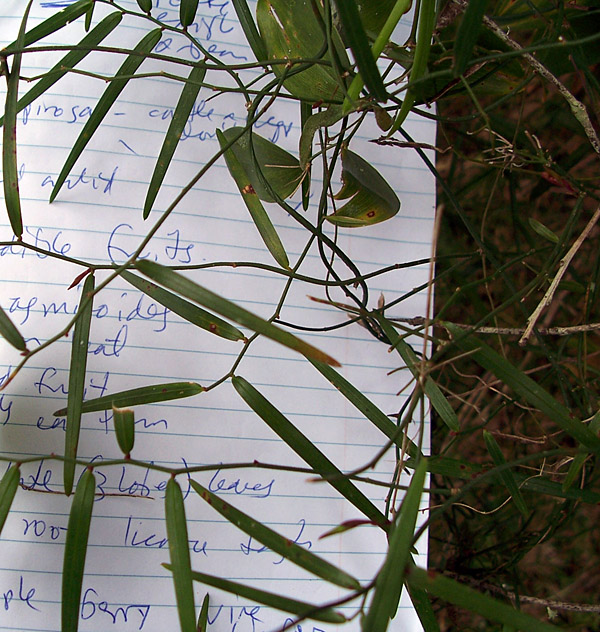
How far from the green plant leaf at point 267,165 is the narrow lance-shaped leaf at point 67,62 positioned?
105 millimetres

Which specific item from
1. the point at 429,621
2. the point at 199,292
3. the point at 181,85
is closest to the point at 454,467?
the point at 429,621

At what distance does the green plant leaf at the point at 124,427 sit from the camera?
306 millimetres

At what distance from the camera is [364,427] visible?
483mm

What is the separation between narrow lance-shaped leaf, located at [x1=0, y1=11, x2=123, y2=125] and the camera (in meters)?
0.39

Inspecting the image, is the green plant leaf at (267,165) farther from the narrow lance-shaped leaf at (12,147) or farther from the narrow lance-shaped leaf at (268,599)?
the narrow lance-shaped leaf at (268,599)

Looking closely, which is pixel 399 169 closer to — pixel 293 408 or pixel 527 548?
pixel 293 408

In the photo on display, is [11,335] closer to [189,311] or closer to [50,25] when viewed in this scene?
[189,311]

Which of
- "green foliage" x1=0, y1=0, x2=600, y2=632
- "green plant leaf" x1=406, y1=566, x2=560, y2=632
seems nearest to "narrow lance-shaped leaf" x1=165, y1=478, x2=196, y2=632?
"green foliage" x1=0, y1=0, x2=600, y2=632

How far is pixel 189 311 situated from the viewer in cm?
37

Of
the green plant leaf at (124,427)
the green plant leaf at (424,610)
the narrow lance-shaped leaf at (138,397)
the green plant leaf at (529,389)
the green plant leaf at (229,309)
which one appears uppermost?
the green plant leaf at (229,309)

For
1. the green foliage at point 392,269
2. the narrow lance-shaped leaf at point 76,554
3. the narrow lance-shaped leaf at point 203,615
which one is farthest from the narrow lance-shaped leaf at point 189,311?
the narrow lance-shaped leaf at point 203,615

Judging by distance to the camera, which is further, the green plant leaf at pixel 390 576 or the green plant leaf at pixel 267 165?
the green plant leaf at pixel 267 165

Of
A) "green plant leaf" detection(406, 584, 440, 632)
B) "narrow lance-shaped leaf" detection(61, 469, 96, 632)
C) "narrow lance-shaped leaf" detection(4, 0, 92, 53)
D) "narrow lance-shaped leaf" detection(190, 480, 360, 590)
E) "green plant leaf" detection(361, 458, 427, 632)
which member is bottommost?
"green plant leaf" detection(406, 584, 440, 632)

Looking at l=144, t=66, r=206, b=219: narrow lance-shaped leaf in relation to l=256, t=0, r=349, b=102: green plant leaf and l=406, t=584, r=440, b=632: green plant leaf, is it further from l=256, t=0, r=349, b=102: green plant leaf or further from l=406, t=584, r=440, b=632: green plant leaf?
l=406, t=584, r=440, b=632: green plant leaf
